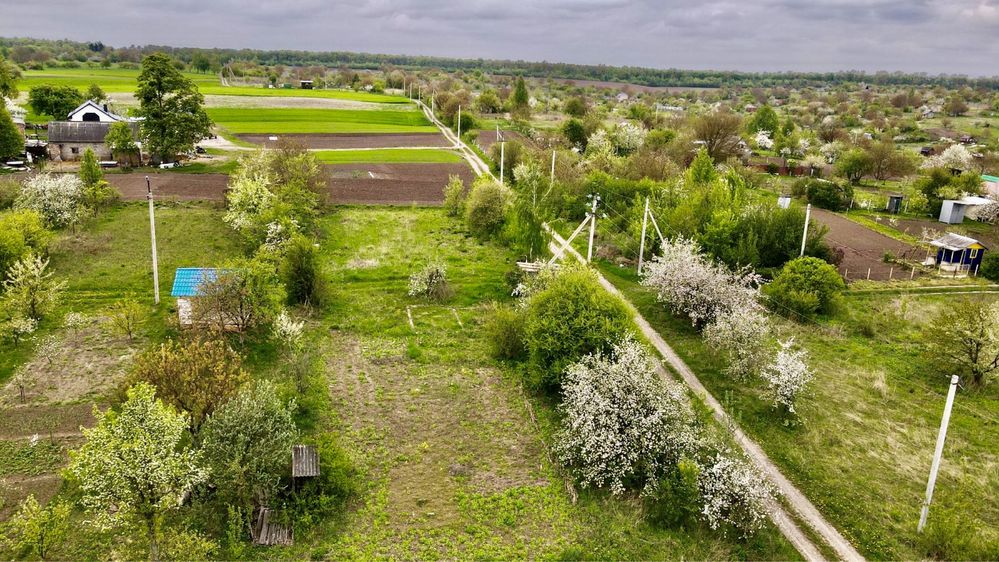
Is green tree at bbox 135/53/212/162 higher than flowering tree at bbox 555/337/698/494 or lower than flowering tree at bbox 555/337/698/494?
higher

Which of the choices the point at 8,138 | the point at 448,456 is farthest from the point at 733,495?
the point at 8,138

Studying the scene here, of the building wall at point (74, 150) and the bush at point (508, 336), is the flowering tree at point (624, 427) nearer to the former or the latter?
the bush at point (508, 336)

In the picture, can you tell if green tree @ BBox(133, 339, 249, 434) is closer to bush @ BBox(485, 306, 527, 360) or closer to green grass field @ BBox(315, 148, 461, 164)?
bush @ BBox(485, 306, 527, 360)

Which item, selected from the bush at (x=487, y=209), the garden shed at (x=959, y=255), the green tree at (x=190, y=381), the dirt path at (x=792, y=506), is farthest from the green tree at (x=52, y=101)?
the garden shed at (x=959, y=255)

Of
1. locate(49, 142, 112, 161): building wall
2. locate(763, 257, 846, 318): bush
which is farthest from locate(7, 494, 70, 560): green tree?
locate(49, 142, 112, 161): building wall

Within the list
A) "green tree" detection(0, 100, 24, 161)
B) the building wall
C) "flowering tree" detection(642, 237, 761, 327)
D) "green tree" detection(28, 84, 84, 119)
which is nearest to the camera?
"flowering tree" detection(642, 237, 761, 327)

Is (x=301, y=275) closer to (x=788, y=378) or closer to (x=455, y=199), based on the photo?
(x=455, y=199)
